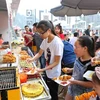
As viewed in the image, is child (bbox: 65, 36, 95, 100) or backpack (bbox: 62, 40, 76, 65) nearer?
child (bbox: 65, 36, 95, 100)

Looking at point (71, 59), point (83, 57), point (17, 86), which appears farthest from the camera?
point (71, 59)

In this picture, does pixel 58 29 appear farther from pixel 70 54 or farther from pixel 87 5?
pixel 70 54

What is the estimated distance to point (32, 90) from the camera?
1557 mm

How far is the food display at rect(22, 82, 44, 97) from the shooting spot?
4.88 ft

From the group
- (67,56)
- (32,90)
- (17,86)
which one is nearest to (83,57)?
(32,90)

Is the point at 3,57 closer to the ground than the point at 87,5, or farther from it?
closer to the ground

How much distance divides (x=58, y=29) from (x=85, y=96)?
2.59 metres

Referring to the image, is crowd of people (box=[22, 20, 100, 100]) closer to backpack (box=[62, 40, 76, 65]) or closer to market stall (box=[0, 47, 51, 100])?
backpack (box=[62, 40, 76, 65])

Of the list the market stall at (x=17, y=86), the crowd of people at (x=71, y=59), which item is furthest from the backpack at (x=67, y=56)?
the market stall at (x=17, y=86)

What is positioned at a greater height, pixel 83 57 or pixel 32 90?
pixel 83 57

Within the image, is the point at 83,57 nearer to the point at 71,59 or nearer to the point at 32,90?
the point at 32,90

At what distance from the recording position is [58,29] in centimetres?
371

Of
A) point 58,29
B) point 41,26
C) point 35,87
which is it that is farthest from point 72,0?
point 35,87

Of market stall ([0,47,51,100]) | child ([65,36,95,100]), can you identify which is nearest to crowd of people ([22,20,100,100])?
child ([65,36,95,100])
